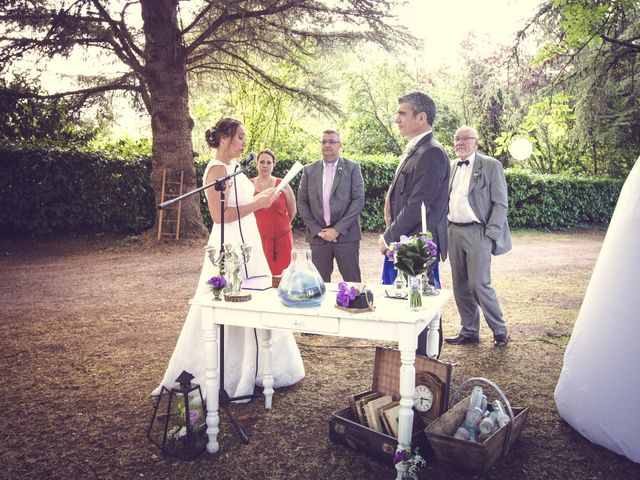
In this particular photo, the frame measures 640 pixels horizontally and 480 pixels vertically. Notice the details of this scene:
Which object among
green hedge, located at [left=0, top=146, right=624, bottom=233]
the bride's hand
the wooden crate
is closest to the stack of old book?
the wooden crate

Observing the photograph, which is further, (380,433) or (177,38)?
(177,38)

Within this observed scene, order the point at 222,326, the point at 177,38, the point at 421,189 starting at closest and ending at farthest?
the point at 222,326 < the point at 421,189 < the point at 177,38

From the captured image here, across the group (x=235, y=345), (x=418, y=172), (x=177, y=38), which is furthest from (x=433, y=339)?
(x=177, y=38)

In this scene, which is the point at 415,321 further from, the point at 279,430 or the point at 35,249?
the point at 35,249

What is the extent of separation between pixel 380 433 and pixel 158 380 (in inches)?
82.4

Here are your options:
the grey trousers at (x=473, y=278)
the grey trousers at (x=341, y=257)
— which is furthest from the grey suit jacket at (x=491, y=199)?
the grey trousers at (x=341, y=257)

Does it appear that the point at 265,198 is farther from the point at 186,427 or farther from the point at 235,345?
the point at 186,427

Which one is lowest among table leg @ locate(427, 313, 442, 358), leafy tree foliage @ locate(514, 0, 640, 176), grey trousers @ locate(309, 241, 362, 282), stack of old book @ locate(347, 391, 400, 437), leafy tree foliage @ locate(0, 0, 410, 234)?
stack of old book @ locate(347, 391, 400, 437)

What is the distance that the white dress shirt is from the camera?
5301 millimetres

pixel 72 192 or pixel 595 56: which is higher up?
pixel 595 56

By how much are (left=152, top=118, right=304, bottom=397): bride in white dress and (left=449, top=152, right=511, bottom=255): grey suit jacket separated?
2.36 metres

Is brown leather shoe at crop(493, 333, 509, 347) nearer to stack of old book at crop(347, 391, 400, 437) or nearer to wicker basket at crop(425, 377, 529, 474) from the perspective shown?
wicker basket at crop(425, 377, 529, 474)

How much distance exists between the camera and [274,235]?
598 centimetres

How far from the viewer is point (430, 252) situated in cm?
310
